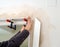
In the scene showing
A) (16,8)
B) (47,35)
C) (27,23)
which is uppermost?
(16,8)

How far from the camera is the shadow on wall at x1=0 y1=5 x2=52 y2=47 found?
998 mm

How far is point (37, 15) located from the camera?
102 centimetres

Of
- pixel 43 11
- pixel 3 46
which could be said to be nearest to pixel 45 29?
pixel 43 11

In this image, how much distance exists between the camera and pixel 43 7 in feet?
3.38

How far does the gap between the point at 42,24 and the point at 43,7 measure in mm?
141

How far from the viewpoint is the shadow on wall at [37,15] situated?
1.00 m

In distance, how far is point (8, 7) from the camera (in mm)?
1002

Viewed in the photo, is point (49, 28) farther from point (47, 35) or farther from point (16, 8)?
point (16, 8)

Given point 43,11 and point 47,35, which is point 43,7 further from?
point 47,35

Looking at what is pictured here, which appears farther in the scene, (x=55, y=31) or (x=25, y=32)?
(x=55, y=31)

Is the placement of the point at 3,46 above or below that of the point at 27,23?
below

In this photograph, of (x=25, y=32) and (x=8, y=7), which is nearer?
(x=25, y=32)

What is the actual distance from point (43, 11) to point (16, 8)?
223 millimetres

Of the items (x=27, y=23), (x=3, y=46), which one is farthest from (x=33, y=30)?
(x=3, y=46)
